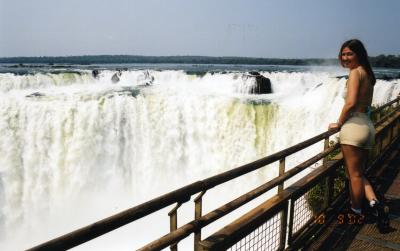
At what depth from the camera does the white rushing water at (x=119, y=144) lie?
16547mm

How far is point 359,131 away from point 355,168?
15.1 inches

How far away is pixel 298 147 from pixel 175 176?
Answer: 580 inches

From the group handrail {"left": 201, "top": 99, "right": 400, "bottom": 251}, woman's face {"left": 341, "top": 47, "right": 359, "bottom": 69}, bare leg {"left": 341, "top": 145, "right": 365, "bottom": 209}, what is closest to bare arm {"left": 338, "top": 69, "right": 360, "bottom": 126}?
woman's face {"left": 341, "top": 47, "right": 359, "bottom": 69}

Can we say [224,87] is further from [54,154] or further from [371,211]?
[371,211]

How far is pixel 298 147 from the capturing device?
3381 millimetres

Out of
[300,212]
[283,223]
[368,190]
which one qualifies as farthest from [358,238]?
[283,223]

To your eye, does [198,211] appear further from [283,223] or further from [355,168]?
[355,168]

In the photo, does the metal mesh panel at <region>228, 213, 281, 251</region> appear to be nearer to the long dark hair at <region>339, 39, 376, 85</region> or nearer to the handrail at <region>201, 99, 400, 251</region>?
the handrail at <region>201, 99, 400, 251</region>

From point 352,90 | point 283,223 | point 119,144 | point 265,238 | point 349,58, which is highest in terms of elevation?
point 349,58

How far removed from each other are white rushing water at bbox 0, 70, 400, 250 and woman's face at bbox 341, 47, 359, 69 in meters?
12.4

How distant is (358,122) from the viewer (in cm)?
350

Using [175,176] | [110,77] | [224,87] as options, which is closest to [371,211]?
[175,176]

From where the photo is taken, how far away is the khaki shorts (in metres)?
3.49

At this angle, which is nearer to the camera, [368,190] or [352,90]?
[352,90]
